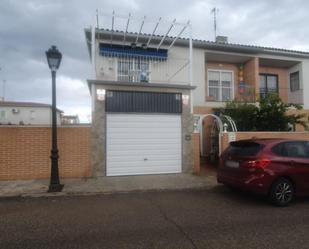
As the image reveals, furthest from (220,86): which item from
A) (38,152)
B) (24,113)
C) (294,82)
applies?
(24,113)

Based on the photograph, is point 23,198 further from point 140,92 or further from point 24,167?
point 140,92

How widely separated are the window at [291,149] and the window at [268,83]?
34.1ft

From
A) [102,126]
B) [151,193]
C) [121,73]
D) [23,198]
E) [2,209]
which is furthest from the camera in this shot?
[121,73]

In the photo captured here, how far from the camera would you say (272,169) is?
6.50 metres

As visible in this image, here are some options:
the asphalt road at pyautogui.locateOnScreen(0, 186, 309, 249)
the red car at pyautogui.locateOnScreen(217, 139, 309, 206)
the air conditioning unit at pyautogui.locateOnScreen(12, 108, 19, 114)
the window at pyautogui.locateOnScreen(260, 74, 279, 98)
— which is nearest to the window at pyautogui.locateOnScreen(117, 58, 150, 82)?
the asphalt road at pyautogui.locateOnScreen(0, 186, 309, 249)

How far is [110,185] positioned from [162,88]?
412 centimetres

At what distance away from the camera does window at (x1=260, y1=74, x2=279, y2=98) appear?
17078 mm

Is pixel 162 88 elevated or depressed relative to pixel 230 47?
depressed

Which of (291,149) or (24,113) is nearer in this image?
(291,149)

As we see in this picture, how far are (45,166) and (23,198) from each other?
89.6 inches

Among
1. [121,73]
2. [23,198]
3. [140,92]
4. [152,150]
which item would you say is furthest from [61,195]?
[121,73]

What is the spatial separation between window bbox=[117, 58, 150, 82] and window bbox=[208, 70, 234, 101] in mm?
4214

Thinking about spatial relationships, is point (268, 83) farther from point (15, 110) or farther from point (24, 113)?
point (15, 110)

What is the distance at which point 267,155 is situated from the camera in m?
6.61
